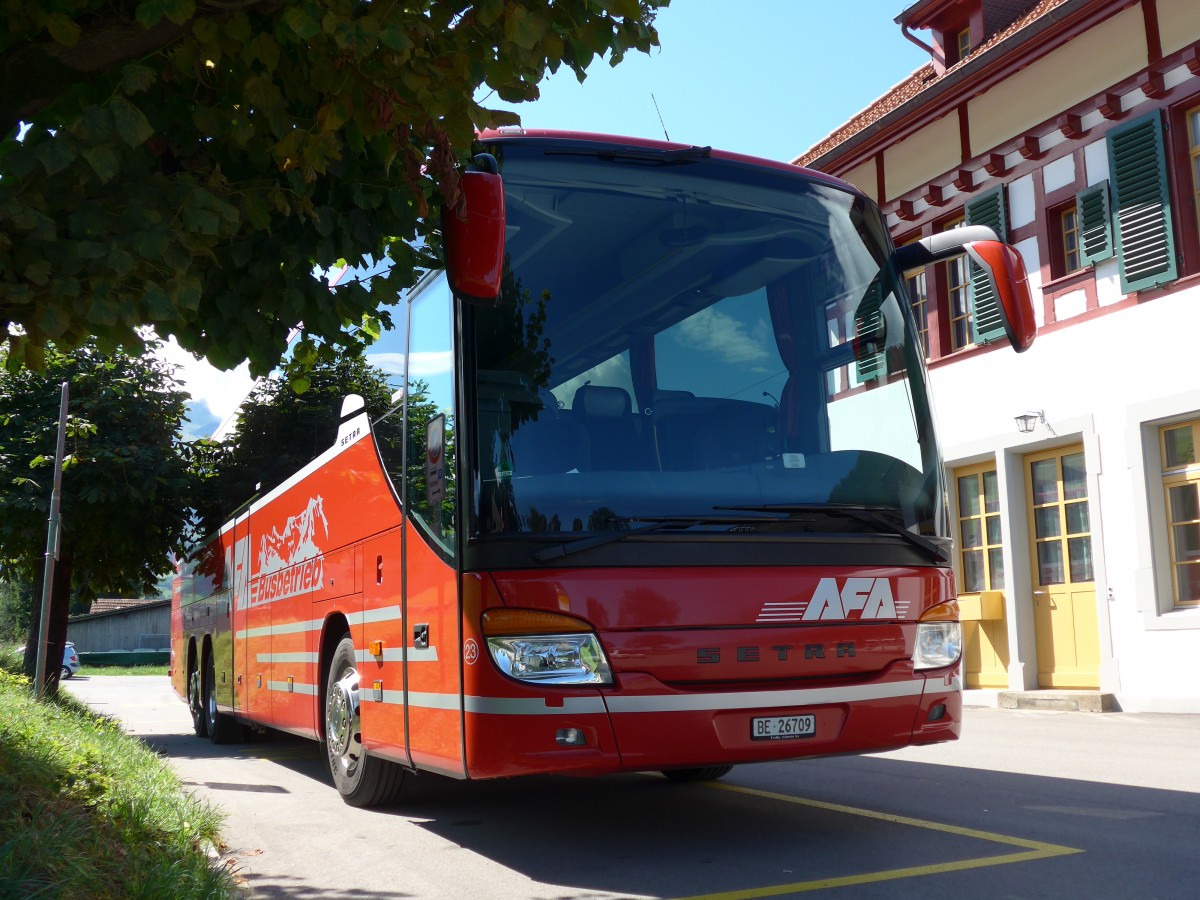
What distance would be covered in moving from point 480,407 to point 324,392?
9.59ft

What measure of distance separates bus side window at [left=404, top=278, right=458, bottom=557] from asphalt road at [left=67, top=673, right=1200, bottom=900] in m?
1.47

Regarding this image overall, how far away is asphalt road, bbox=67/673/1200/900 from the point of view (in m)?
4.89

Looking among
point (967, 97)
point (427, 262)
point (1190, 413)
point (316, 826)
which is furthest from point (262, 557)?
point (967, 97)

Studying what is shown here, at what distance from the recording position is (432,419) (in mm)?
5863

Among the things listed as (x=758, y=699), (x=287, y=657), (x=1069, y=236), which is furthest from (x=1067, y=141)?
(x=758, y=699)

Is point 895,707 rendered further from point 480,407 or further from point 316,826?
point 316,826

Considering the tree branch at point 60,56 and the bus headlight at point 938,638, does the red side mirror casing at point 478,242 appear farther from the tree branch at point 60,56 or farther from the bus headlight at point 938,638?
the bus headlight at point 938,638

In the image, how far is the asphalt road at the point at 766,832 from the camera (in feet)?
16.0

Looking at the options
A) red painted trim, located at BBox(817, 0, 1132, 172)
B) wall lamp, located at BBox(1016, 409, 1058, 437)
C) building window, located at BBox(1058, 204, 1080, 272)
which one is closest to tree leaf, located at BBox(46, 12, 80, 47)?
wall lamp, located at BBox(1016, 409, 1058, 437)

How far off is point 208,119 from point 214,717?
1032cm

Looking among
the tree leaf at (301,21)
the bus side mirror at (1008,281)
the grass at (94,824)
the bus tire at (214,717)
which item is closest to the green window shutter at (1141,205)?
the bus side mirror at (1008,281)

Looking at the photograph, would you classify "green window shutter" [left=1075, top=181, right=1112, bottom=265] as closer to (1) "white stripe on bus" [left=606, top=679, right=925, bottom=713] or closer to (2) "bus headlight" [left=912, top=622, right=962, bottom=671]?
(2) "bus headlight" [left=912, top=622, right=962, bottom=671]

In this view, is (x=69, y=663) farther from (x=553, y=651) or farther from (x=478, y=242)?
(x=478, y=242)

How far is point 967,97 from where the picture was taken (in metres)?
18.4
